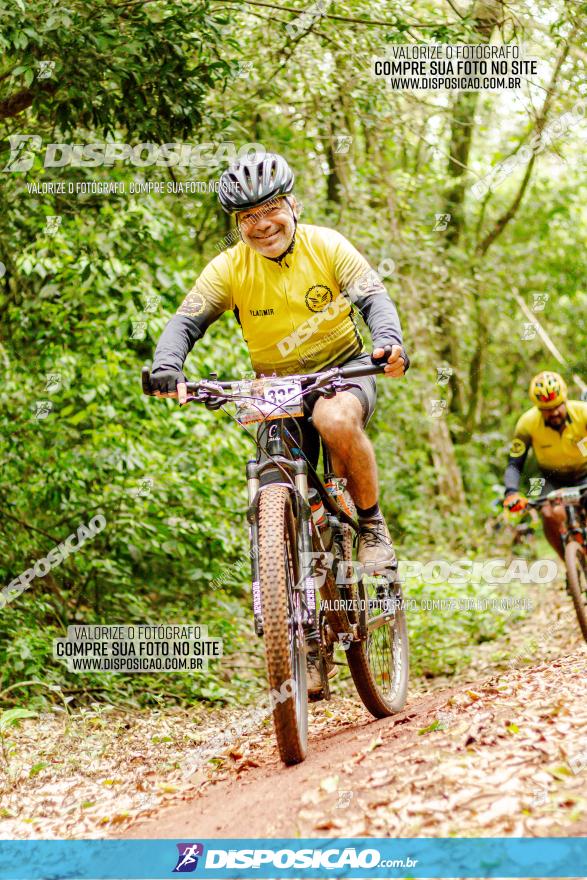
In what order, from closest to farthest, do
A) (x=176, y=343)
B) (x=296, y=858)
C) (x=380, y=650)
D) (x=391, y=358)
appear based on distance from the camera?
(x=296, y=858) → (x=391, y=358) → (x=176, y=343) → (x=380, y=650)

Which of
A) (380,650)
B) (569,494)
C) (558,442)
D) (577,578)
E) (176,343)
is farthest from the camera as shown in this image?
(558,442)

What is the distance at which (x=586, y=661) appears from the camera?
5.71m

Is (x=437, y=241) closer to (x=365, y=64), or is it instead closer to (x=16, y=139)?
(x=365, y=64)

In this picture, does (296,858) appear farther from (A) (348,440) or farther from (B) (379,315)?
(B) (379,315)

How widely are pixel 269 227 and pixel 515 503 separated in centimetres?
423

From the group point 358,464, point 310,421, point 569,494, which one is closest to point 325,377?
point 310,421

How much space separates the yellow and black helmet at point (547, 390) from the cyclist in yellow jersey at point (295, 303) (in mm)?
3462

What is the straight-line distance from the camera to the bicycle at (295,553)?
3848mm

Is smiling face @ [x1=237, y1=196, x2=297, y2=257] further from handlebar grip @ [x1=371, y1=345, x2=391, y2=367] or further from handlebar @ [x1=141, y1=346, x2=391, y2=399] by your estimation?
handlebar grip @ [x1=371, y1=345, x2=391, y2=367]

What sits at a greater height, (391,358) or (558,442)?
(558,442)

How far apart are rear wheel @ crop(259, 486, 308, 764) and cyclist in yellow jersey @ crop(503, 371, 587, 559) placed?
420 cm

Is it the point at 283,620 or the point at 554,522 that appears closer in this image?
the point at 283,620

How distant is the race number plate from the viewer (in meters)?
4.20

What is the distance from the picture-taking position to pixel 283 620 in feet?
12.5
